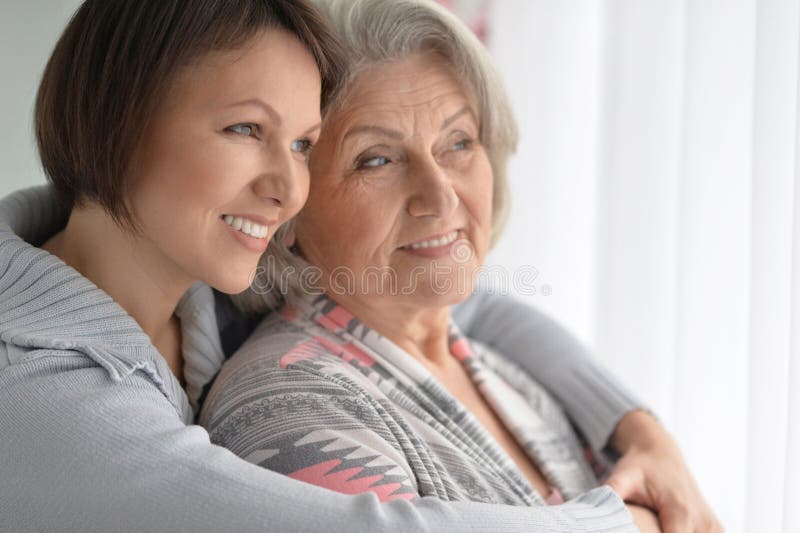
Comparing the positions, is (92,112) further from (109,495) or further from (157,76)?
(109,495)

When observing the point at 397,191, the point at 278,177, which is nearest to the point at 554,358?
the point at 397,191

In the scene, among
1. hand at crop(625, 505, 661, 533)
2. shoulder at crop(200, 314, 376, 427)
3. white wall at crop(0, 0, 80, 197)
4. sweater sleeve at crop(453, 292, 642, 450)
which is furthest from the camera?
white wall at crop(0, 0, 80, 197)

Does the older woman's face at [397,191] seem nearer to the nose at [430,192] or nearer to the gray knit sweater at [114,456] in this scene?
the nose at [430,192]

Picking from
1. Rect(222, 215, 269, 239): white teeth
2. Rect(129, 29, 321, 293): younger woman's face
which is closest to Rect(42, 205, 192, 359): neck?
Rect(129, 29, 321, 293): younger woman's face

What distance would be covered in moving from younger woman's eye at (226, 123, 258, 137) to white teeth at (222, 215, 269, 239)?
0.40 ft

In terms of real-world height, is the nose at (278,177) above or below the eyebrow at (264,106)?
below

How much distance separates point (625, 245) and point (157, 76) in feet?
4.18

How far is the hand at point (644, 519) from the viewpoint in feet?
4.70

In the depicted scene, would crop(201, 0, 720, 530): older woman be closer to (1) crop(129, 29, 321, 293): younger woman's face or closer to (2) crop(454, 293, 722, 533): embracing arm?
(2) crop(454, 293, 722, 533): embracing arm

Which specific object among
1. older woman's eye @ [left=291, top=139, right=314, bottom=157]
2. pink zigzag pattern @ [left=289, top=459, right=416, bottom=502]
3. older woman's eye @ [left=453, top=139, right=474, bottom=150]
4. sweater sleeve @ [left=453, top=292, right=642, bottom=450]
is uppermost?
older woman's eye @ [left=291, top=139, right=314, bottom=157]

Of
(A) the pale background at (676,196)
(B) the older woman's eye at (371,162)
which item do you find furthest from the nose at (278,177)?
(A) the pale background at (676,196)

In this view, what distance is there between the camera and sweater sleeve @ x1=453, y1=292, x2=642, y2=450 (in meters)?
1.74

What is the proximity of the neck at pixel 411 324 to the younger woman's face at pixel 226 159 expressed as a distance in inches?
12.0

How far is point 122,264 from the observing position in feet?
4.25
